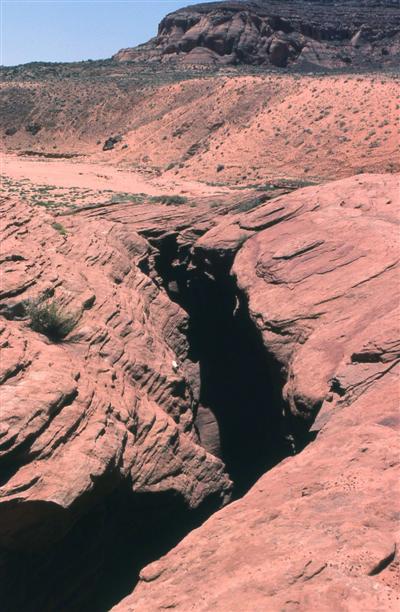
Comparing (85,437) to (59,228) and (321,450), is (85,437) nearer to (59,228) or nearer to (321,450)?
(321,450)

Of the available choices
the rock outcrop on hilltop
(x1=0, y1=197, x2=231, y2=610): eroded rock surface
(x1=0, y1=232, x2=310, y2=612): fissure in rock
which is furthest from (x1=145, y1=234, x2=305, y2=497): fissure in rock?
the rock outcrop on hilltop

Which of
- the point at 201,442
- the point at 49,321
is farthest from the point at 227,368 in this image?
the point at 49,321

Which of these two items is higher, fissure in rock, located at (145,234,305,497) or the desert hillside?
the desert hillside

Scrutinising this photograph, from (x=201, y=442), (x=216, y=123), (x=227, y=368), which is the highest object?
(x=216, y=123)

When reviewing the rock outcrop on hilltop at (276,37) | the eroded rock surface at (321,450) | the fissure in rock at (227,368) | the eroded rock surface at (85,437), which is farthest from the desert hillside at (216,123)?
the eroded rock surface at (85,437)

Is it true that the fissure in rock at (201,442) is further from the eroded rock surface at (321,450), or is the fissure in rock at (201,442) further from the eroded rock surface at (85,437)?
the eroded rock surface at (321,450)

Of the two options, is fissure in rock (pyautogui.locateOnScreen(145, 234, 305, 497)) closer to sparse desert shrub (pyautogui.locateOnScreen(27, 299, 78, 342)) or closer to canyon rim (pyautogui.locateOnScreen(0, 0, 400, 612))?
canyon rim (pyautogui.locateOnScreen(0, 0, 400, 612))
